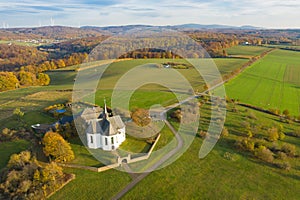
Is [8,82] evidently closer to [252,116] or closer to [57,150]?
[57,150]

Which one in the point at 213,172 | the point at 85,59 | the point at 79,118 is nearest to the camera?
the point at 213,172

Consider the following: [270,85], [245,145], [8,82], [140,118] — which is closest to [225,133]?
[245,145]

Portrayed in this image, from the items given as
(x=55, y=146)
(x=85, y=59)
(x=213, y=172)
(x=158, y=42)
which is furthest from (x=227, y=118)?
(x=85, y=59)

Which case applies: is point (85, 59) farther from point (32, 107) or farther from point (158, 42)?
point (32, 107)

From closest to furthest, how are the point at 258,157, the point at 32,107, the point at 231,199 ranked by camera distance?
the point at 231,199 < the point at 258,157 < the point at 32,107

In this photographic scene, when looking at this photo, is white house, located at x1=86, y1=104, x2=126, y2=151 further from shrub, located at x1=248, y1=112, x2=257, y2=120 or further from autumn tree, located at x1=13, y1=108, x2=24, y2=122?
shrub, located at x1=248, y1=112, x2=257, y2=120
